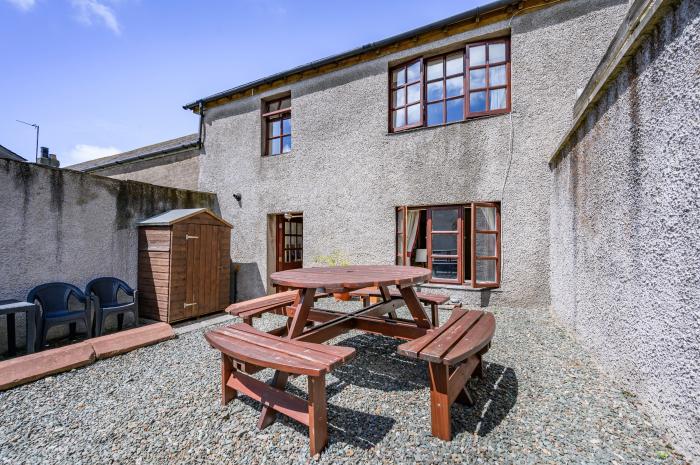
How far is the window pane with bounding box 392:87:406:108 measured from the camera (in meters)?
7.05

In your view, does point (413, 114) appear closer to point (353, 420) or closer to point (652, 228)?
point (652, 228)

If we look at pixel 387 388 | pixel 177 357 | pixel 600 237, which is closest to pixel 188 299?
pixel 177 357

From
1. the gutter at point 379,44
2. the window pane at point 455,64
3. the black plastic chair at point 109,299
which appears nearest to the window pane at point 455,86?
the window pane at point 455,64

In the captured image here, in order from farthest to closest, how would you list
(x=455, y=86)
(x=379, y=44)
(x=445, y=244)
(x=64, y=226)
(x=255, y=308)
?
(x=445, y=244) < (x=379, y=44) < (x=455, y=86) < (x=64, y=226) < (x=255, y=308)

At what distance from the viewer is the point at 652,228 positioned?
2.28 m

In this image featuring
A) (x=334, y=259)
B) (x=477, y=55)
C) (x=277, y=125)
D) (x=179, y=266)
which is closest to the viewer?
(x=179, y=266)

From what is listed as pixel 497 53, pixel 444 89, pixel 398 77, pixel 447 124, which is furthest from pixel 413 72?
pixel 497 53

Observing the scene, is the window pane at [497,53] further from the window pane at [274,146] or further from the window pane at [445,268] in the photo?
the window pane at [274,146]

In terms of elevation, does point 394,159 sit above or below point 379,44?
below

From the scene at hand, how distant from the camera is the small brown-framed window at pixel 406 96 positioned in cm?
684

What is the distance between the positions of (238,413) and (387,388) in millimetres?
1358

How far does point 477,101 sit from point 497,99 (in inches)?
14.9

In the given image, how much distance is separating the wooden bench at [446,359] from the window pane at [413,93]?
565 cm

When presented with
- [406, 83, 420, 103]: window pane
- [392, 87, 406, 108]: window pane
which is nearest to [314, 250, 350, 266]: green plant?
[392, 87, 406, 108]: window pane
